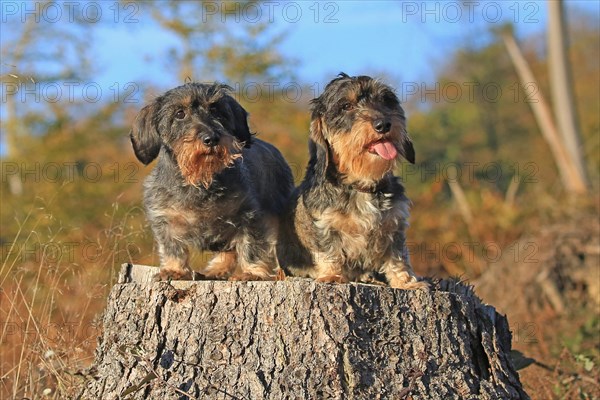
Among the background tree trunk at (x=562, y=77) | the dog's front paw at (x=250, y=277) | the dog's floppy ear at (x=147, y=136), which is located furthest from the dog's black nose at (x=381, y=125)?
the background tree trunk at (x=562, y=77)

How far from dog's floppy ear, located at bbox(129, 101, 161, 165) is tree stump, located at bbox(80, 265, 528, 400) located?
3.29 feet

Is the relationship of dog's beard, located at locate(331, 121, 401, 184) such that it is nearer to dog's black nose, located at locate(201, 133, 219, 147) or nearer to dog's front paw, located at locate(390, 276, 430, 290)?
dog's front paw, located at locate(390, 276, 430, 290)

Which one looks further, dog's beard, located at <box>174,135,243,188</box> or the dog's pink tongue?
the dog's pink tongue

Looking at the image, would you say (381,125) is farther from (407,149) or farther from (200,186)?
(200,186)

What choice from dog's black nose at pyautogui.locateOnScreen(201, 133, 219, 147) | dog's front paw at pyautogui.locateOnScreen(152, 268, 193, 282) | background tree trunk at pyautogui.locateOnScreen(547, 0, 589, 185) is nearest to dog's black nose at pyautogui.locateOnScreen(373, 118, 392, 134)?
dog's black nose at pyautogui.locateOnScreen(201, 133, 219, 147)

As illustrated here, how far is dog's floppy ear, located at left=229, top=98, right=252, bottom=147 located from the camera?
5488 mm

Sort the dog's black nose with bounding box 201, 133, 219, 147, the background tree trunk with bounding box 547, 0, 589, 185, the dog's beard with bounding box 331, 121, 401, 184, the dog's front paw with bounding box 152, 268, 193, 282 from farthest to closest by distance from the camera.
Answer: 1. the background tree trunk with bounding box 547, 0, 589, 185
2. the dog's front paw with bounding box 152, 268, 193, 282
3. the dog's beard with bounding box 331, 121, 401, 184
4. the dog's black nose with bounding box 201, 133, 219, 147

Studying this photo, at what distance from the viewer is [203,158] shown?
505 centimetres

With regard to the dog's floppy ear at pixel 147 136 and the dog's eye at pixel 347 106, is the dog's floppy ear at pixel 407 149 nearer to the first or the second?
the dog's eye at pixel 347 106

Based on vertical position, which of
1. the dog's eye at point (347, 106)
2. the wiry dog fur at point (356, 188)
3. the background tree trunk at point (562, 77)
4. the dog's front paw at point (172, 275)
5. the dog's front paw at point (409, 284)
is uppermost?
the dog's eye at point (347, 106)

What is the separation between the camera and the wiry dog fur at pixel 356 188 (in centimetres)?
518

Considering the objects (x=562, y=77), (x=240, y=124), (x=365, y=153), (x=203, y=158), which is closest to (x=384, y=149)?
(x=365, y=153)

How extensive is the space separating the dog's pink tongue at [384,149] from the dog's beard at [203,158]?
2.90 feet

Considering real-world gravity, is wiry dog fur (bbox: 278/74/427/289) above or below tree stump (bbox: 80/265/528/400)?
above
